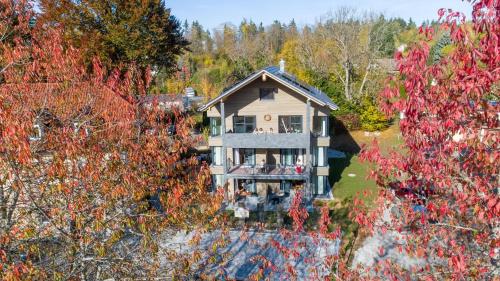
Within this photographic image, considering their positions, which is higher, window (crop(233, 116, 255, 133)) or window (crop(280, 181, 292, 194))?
window (crop(233, 116, 255, 133))

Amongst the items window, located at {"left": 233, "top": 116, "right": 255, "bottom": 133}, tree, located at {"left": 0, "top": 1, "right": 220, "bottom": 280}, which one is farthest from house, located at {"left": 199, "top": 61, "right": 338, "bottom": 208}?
tree, located at {"left": 0, "top": 1, "right": 220, "bottom": 280}

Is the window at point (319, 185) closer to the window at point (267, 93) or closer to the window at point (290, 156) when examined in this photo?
the window at point (290, 156)

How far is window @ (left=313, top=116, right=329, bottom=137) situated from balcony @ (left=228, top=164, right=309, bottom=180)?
2.47 meters

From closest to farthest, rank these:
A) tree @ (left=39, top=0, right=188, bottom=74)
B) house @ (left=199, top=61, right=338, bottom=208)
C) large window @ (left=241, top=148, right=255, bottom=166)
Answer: house @ (left=199, top=61, right=338, bottom=208) → large window @ (left=241, top=148, right=255, bottom=166) → tree @ (left=39, top=0, right=188, bottom=74)

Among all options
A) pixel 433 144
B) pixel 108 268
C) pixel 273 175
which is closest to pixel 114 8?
pixel 273 175

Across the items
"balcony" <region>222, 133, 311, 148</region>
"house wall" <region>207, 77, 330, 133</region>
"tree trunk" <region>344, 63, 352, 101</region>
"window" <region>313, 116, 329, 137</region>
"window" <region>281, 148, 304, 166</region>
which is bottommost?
"window" <region>281, 148, 304, 166</region>

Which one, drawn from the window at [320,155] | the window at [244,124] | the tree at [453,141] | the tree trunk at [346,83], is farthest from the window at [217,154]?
the tree trunk at [346,83]

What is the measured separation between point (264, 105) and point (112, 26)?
1439cm

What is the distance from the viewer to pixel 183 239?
58.7ft

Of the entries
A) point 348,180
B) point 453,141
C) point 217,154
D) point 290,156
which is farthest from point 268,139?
point 453,141

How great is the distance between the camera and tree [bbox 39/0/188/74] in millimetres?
28781

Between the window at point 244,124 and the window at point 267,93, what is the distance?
Result: 4.85 feet

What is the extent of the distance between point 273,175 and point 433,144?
16.9 metres

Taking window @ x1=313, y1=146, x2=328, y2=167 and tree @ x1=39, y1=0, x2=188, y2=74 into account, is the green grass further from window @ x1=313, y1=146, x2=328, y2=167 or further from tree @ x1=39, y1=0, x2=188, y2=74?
tree @ x1=39, y1=0, x2=188, y2=74
